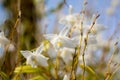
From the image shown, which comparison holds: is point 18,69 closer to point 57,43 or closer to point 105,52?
point 57,43

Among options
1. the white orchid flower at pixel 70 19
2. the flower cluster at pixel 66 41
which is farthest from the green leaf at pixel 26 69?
the white orchid flower at pixel 70 19

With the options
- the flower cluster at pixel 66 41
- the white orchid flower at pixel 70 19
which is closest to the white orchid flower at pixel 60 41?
the flower cluster at pixel 66 41

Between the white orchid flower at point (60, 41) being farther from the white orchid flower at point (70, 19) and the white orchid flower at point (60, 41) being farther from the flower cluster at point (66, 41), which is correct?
the white orchid flower at point (70, 19)

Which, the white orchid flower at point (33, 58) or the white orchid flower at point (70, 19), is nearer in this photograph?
the white orchid flower at point (33, 58)

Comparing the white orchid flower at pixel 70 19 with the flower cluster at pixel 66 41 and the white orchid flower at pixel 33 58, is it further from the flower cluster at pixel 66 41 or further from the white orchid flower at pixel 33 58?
the white orchid flower at pixel 33 58

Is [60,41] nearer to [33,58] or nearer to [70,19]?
[33,58]

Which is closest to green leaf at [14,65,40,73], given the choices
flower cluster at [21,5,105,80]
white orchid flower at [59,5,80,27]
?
flower cluster at [21,5,105,80]

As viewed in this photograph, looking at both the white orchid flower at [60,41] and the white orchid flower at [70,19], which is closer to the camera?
the white orchid flower at [60,41]

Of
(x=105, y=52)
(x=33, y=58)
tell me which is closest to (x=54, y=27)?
(x=105, y=52)

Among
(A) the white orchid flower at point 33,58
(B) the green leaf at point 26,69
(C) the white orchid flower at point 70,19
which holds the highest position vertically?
(C) the white orchid flower at point 70,19

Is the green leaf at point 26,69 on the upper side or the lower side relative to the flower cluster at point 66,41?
lower

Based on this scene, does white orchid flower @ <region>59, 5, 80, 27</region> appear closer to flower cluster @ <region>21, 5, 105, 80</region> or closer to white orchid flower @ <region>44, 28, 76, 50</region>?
flower cluster @ <region>21, 5, 105, 80</region>
